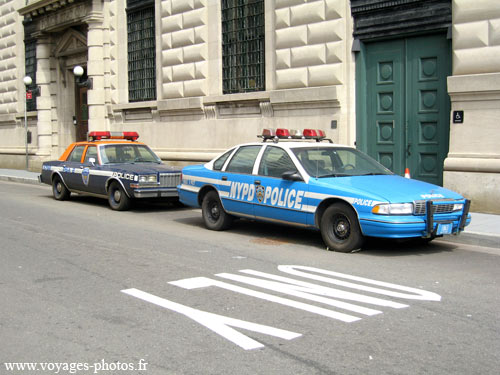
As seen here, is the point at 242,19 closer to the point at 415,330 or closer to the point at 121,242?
the point at 121,242

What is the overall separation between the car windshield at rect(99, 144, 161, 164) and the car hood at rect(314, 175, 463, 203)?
6.59 meters

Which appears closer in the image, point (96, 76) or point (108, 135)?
point (108, 135)

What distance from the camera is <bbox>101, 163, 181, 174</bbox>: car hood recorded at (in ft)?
43.7

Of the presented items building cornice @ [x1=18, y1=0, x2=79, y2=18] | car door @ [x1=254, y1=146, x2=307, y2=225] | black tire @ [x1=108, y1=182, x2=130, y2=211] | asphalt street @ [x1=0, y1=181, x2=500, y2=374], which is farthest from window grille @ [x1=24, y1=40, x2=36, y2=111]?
car door @ [x1=254, y1=146, x2=307, y2=225]

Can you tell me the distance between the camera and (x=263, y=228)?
11156 millimetres

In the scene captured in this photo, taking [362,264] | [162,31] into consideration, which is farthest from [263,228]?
[162,31]

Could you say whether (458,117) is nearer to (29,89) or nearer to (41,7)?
(41,7)

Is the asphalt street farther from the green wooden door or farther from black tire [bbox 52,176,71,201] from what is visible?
black tire [bbox 52,176,71,201]

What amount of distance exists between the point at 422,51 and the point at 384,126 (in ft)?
6.25

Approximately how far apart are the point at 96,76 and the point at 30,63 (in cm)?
719

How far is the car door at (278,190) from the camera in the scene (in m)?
9.24

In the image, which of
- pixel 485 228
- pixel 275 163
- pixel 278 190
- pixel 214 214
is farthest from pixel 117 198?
pixel 485 228

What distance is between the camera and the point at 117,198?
13703 mm

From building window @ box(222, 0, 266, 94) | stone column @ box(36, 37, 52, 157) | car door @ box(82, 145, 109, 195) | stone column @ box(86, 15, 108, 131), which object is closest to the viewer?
car door @ box(82, 145, 109, 195)
